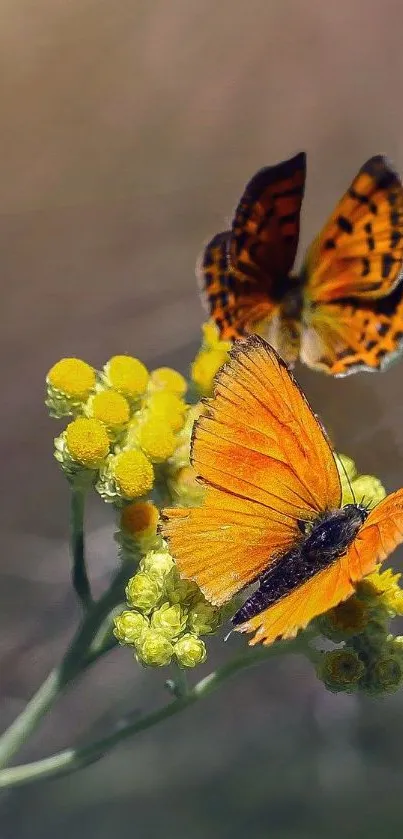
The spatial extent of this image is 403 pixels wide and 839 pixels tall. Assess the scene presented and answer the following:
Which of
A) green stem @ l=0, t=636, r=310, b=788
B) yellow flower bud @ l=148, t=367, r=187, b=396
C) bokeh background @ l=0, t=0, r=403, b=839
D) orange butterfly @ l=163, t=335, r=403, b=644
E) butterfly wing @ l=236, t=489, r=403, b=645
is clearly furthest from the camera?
bokeh background @ l=0, t=0, r=403, b=839

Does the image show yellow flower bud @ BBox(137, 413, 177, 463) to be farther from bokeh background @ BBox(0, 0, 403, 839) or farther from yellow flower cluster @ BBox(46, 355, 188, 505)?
bokeh background @ BBox(0, 0, 403, 839)

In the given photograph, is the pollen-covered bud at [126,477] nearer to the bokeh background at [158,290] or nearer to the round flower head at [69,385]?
the round flower head at [69,385]

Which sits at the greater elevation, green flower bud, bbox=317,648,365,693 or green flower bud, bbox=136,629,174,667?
green flower bud, bbox=136,629,174,667

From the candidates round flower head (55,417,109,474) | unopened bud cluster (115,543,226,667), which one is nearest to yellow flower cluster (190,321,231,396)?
round flower head (55,417,109,474)

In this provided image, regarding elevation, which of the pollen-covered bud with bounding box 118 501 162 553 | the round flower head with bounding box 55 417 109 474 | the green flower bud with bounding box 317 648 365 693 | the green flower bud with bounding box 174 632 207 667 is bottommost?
the green flower bud with bounding box 317 648 365 693

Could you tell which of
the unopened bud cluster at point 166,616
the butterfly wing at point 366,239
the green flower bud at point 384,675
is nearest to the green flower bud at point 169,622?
the unopened bud cluster at point 166,616

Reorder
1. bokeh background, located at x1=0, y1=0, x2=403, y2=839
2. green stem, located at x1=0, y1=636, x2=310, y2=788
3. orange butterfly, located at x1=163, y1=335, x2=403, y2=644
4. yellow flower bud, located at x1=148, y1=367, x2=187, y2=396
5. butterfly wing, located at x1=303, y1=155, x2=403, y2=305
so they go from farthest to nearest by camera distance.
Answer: bokeh background, located at x1=0, y1=0, x2=403, y2=839
butterfly wing, located at x1=303, y1=155, x2=403, y2=305
yellow flower bud, located at x1=148, y1=367, x2=187, y2=396
green stem, located at x1=0, y1=636, x2=310, y2=788
orange butterfly, located at x1=163, y1=335, x2=403, y2=644

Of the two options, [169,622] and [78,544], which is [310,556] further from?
[78,544]

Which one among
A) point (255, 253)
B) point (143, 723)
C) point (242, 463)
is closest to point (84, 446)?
point (242, 463)
